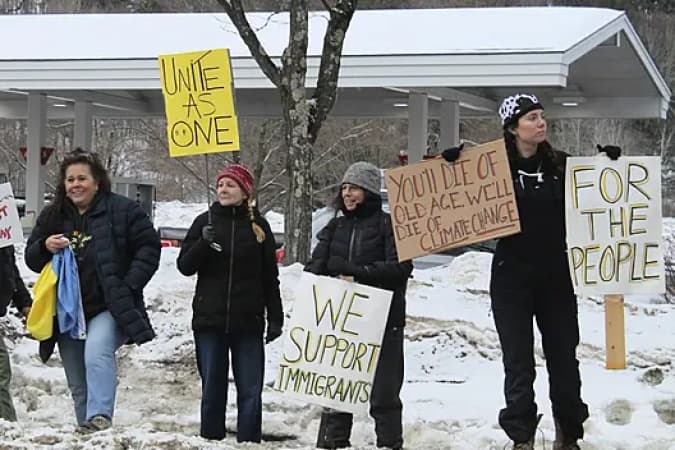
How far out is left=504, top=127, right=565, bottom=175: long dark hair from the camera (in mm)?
6117

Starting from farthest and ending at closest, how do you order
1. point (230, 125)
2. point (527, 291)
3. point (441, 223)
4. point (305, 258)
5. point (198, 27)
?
point (198, 27) < point (305, 258) < point (230, 125) < point (441, 223) < point (527, 291)

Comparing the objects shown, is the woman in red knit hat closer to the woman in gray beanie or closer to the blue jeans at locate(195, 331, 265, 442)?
the blue jeans at locate(195, 331, 265, 442)

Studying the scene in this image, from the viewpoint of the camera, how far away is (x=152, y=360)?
10766 millimetres

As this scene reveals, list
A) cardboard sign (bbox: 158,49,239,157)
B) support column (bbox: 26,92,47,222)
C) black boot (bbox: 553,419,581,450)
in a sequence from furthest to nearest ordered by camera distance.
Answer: support column (bbox: 26,92,47,222), cardboard sign (bbox: 158,49,239,157), black boot (bbox: 553,419,581,450)

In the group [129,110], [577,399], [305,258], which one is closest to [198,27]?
[129,110]

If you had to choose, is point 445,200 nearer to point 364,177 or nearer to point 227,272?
point 364,177

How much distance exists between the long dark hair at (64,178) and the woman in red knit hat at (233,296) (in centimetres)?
57

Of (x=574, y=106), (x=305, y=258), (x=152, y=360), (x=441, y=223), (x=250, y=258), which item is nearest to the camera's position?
(x=441, y=223)

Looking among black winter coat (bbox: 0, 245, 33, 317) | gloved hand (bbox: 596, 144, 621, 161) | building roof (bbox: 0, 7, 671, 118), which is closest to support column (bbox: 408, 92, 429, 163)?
building roof (bbox: 0, 7, 671, 118)

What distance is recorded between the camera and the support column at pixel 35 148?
21578 mm

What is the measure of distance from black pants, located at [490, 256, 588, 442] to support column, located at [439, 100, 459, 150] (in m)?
15.6

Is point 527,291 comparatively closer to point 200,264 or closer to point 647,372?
point 200,264

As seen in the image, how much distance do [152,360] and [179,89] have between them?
3.42 metres

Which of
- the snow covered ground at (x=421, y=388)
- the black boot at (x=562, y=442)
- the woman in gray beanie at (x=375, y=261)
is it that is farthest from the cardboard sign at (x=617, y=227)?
the snow covered ground at (x=421, y=388)
